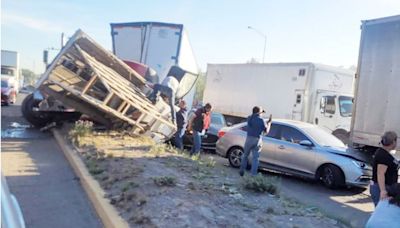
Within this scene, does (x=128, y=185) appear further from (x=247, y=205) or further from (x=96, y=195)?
(x=247, y=205)

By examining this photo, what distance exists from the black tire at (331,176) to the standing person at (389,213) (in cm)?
550

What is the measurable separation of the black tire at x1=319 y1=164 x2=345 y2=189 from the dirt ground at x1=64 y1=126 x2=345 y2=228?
288 centimetres

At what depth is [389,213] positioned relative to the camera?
13.9 feet

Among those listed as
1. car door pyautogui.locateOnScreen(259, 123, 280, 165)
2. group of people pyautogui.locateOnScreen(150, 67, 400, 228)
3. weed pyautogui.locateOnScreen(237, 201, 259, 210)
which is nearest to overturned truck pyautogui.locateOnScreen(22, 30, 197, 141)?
group of people pyautogui.locateOnScreen(150, 67, 400, 228)

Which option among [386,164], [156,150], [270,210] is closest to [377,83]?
[386,164]

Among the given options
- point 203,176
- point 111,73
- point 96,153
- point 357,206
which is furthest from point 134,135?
point 357,206

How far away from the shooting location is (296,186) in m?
10.1

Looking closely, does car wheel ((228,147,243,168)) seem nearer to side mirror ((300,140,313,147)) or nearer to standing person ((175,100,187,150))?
standing person ((175,100,187,150))

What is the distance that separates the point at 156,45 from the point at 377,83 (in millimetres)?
8633

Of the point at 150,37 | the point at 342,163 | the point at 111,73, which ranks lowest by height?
the point at 342,163

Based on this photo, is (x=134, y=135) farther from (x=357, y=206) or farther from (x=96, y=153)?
(x=357, y=206)

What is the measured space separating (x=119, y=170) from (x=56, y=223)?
6.54 ft

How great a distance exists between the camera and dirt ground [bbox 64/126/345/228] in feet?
16.6

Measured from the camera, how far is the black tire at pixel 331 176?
32.0 feet
